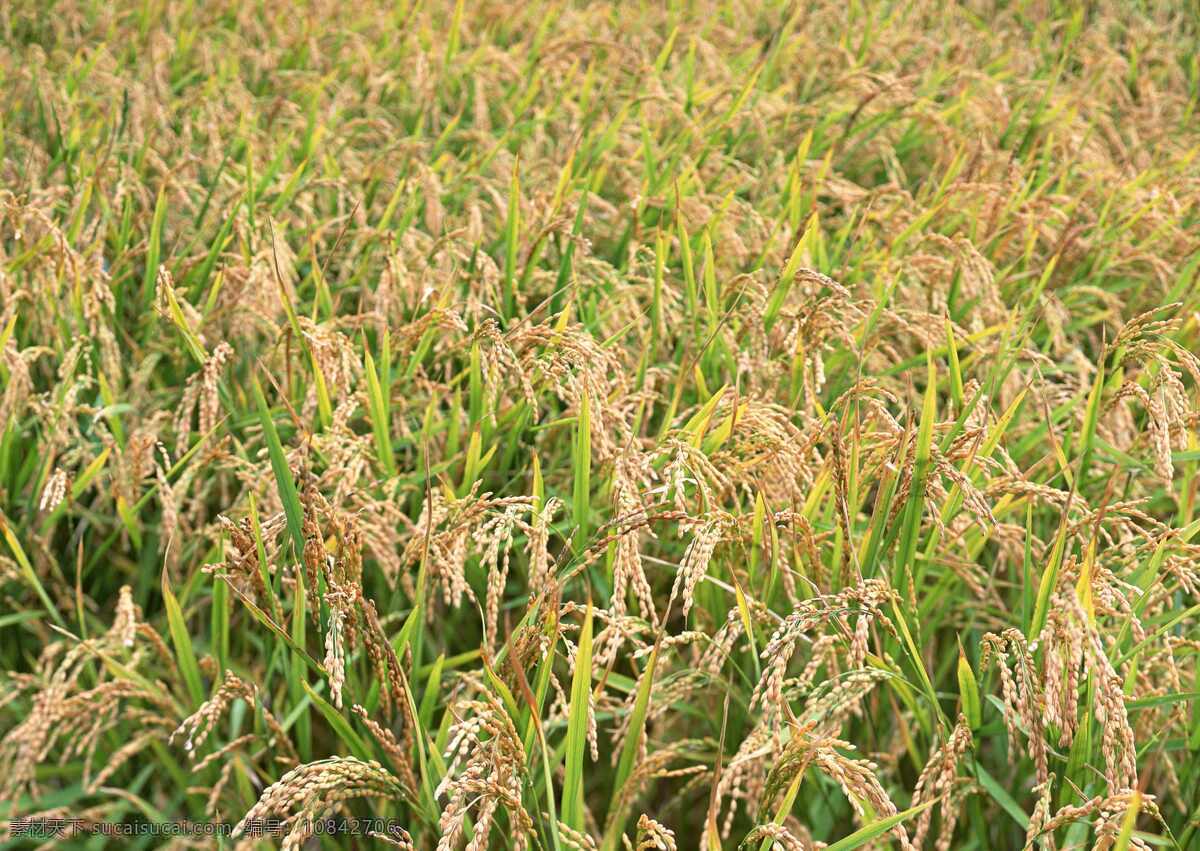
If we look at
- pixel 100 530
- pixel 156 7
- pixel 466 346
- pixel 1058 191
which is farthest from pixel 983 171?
pixel 156 7

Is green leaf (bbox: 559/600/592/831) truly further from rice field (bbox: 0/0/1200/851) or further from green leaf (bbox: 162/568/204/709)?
green leaf (bbox: 162/568/204/709)

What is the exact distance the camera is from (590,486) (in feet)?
6.97

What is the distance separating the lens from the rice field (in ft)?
5.05

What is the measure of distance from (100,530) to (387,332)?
69cm

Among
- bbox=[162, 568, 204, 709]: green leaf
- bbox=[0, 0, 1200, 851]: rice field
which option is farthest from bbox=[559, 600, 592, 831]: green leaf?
bbox=[162, 568, 204, 709]: green leaf

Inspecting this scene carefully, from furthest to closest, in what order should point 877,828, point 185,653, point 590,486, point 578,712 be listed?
point 590,486, point 185,653, point 578,712, point 877,828

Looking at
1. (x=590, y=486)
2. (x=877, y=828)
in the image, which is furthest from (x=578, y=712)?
(x=590, y=486)

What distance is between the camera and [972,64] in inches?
174

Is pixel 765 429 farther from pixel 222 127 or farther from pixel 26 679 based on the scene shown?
pixel 222 127

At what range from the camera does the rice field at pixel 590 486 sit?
1.54m

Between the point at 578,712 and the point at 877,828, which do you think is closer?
the point at 877,828

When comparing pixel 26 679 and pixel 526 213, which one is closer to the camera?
pixel 26 679

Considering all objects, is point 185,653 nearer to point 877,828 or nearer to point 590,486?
point 590,486

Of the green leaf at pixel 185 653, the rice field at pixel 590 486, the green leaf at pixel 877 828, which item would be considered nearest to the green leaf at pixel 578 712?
the rice field at pixel 590 486
